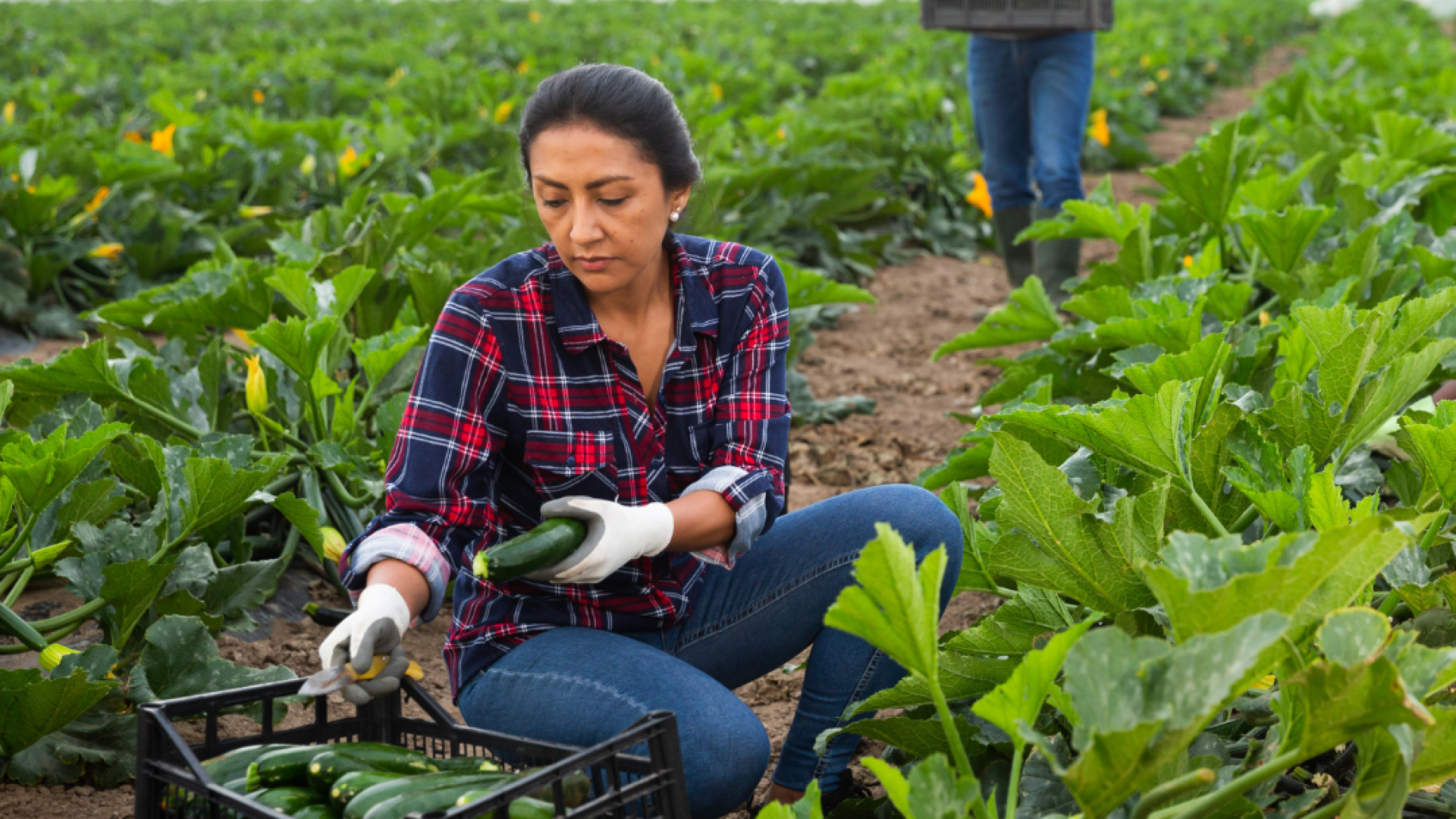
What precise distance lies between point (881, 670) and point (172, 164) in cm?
470

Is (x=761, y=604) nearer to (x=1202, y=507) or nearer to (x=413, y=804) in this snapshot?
(x=1202, y=507)

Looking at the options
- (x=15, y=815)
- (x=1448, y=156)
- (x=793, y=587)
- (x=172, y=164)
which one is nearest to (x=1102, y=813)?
(x=793, y=587)

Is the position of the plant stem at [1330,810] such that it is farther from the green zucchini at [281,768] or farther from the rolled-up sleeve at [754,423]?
the green zucchini at [281,768]

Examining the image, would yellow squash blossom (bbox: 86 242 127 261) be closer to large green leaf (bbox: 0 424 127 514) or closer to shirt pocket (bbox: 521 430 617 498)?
large green leaf (bbox: 0 424 127 514)

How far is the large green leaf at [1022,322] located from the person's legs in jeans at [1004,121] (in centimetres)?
247

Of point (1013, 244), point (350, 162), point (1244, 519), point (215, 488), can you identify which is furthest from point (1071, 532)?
point (350, 162)

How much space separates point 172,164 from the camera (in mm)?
5965

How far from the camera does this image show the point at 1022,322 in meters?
3.47

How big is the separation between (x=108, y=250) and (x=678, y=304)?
393cm

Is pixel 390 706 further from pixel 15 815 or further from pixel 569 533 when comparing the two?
pixel 15 815

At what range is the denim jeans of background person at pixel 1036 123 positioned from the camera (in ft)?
18.7

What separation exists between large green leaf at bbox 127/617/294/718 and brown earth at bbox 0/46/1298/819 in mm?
237

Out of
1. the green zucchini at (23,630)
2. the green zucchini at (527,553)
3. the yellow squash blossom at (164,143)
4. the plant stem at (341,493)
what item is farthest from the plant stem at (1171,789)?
the yellow squash blossom at (164,143)

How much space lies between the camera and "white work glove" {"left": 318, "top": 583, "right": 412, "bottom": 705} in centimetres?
186
